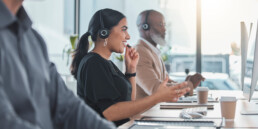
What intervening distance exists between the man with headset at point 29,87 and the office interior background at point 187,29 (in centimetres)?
445

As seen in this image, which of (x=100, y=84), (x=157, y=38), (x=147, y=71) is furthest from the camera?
(x=157, y=38)

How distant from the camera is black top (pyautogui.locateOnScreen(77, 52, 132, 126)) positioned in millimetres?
1934

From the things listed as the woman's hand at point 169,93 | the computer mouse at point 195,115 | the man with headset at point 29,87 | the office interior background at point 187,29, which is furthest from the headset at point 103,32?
the office interior background at point 187,29

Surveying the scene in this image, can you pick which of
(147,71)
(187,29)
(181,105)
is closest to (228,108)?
(181,105)

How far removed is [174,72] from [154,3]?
3.68ft

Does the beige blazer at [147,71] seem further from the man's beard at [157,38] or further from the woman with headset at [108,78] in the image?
the woman with headset at [108,78]

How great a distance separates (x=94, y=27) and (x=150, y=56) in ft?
2.66

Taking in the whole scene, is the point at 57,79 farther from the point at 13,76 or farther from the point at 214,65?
the point at 214,65

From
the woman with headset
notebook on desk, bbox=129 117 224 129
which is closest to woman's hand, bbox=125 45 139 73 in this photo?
the woman with headset

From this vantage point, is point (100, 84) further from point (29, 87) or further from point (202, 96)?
point (29, 87)

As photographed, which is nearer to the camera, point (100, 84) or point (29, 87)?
point (29, 87)

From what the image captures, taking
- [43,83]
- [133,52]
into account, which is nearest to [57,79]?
[43,83]

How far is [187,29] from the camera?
232 inches

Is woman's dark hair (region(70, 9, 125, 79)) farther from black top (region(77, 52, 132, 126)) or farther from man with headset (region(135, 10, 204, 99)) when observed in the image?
man with headset (region(135, 10, 204, 99))
